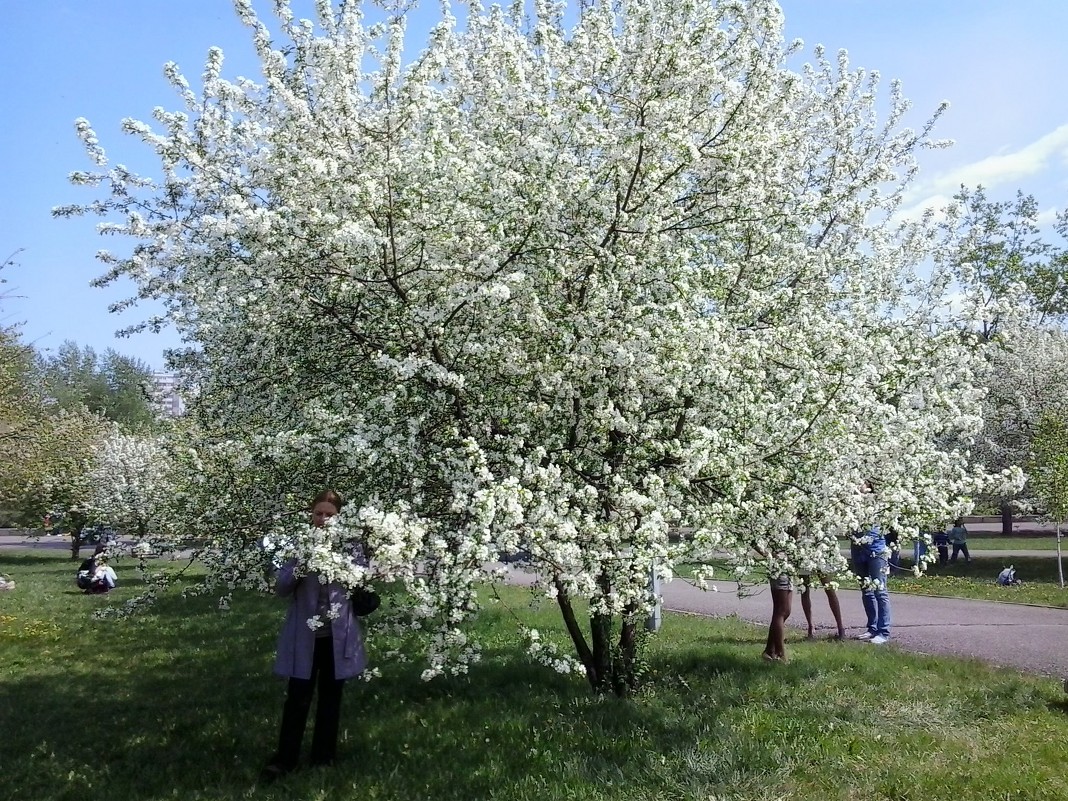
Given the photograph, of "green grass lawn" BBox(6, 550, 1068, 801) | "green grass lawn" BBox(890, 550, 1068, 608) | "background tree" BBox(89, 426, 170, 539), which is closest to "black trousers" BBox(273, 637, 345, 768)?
"green grass lawn" BBox(6, 550, 1068, 801)

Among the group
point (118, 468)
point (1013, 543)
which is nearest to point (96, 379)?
point (118, 468)

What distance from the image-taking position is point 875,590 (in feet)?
28.6

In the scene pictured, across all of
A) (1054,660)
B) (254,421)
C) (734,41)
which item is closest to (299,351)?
(254,421)

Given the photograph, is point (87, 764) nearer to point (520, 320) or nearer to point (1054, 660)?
point (520, 320)

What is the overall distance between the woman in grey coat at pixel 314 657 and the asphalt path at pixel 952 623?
7.30 ft

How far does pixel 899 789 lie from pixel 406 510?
3.40 meters

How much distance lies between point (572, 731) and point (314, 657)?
6.32ft

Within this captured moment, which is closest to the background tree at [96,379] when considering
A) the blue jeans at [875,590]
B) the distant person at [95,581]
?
the distant person at [95,581]

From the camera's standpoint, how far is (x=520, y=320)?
19.3 ft

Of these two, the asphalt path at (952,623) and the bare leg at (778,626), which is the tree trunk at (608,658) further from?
the bare leg at (778,626)

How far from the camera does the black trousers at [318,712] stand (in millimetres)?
5848

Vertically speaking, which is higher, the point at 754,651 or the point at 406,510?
the point at 406,510

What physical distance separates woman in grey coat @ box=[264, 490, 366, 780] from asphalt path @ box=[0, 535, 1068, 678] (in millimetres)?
2224

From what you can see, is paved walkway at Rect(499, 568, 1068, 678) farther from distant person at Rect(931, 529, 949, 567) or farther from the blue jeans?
distant person at Rect(931, 529, 949, 567)
